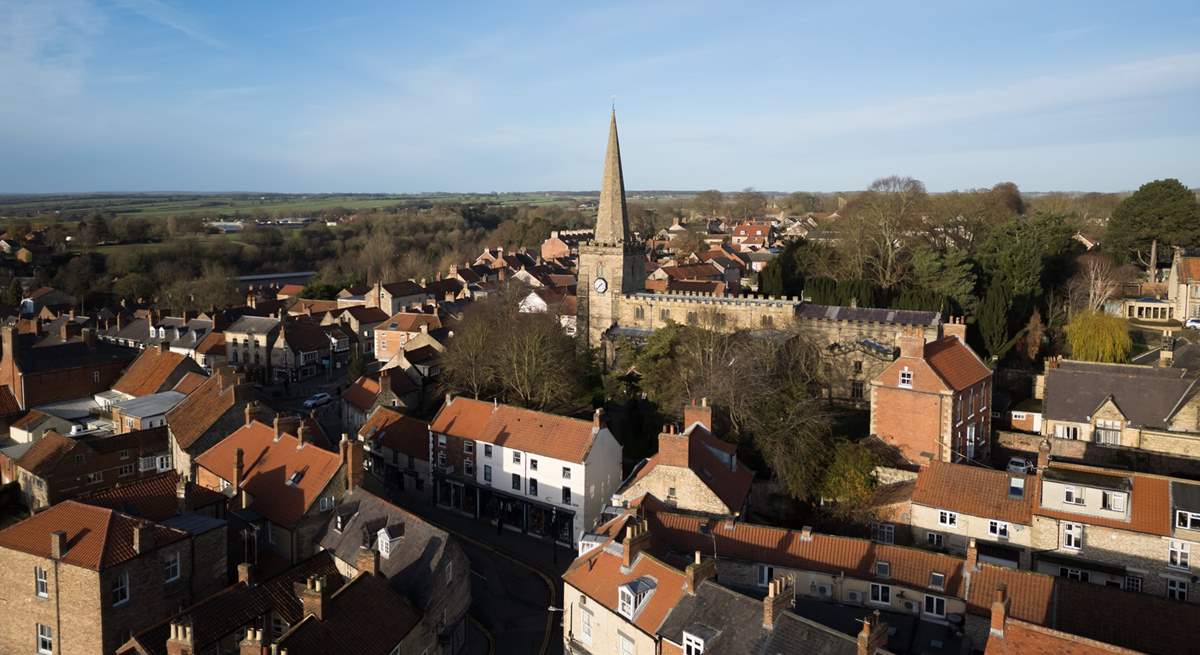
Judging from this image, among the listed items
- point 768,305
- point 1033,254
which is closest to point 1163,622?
point 768,305

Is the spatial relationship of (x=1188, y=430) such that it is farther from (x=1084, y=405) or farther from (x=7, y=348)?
(x=7, y=348)

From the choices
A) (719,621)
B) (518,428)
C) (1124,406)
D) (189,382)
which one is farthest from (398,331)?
(719,621)

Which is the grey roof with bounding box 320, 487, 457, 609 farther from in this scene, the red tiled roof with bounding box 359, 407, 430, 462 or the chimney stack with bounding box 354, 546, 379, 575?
the red tiled roof with bounding box 359, 407, 430, 462

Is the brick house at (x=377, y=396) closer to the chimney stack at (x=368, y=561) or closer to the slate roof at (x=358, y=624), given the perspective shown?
the chimney stack at (x=368, y=561)

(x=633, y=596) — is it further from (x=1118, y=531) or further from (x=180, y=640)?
(x=1118, y=531)

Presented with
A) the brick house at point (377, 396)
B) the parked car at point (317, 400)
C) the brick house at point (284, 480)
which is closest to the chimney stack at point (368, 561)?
the brick house at point (284, 480)
